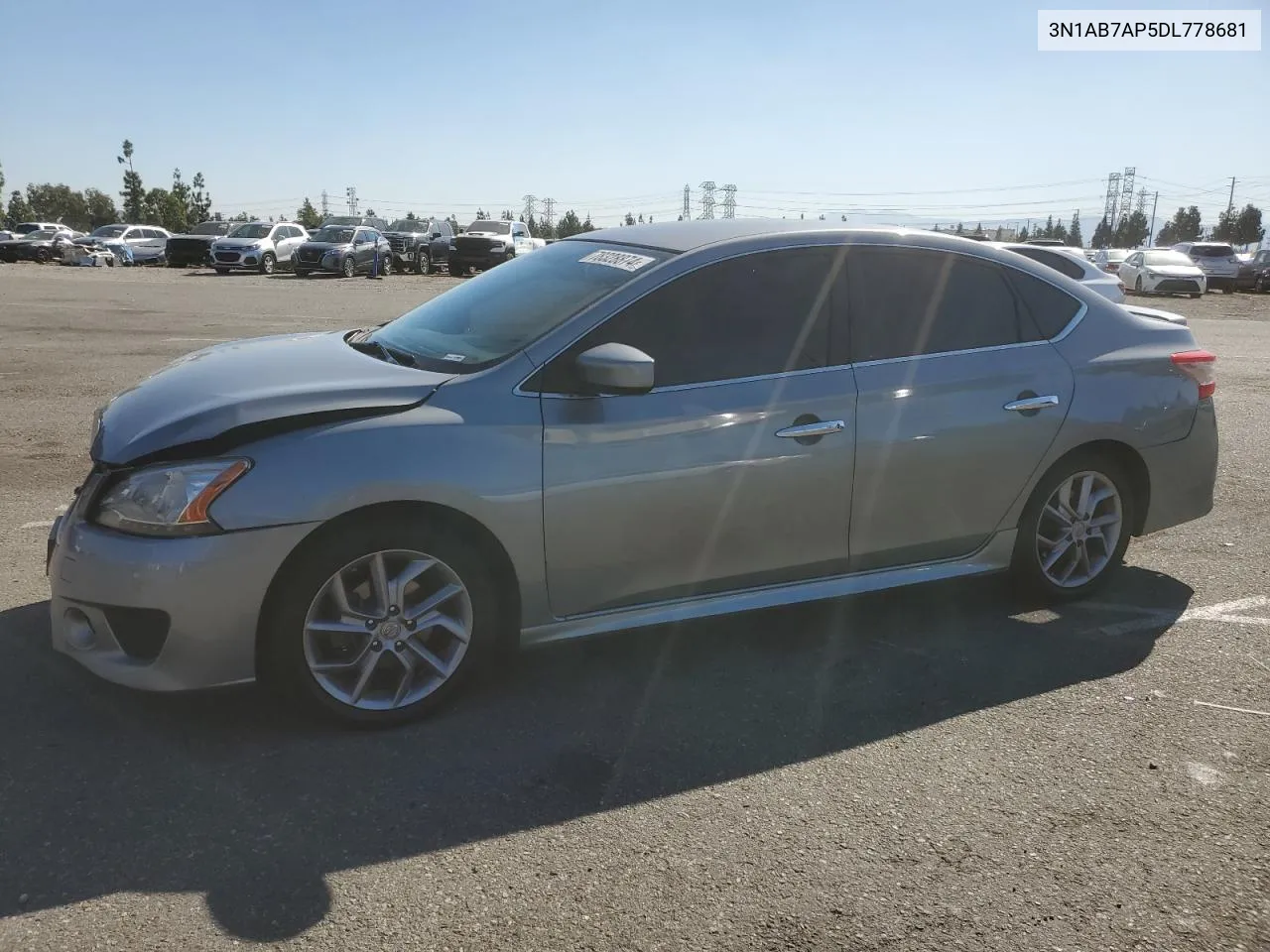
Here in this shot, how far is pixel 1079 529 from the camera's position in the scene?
504cm

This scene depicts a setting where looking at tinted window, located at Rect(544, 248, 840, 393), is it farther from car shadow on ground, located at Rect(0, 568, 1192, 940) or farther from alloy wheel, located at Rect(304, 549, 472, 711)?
car shadow on ground, located at Rect(0, 568, 1192, 940)

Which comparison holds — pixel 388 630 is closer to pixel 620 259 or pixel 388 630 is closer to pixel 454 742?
pixel 454 742

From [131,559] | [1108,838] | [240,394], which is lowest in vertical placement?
[1108,838]

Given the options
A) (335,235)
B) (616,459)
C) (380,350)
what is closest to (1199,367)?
(616,459)

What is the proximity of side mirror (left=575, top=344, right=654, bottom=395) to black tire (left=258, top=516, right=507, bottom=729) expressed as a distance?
70cm

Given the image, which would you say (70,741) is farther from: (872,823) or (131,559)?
(872,823)

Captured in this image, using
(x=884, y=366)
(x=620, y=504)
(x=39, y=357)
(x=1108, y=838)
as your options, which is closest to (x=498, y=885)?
(x=620, y=504)

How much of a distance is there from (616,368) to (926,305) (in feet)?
5.20

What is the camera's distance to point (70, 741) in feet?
11.6

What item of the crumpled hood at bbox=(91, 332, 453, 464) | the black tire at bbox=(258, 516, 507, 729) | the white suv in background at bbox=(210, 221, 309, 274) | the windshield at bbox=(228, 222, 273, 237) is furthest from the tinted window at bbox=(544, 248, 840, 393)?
the windshield at bbox=(228, 222, 273, 237)

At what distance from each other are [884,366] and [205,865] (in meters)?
3.00

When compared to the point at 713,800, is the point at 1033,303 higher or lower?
higher

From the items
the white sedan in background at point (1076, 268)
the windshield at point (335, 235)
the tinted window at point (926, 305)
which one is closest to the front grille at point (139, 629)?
the tinted window at point (926, 305)

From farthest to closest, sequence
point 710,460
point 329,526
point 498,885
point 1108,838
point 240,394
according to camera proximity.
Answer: point 710,460
point 240,394
point 329,526
point 1108,838
point 498,885
